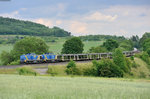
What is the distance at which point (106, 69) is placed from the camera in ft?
191

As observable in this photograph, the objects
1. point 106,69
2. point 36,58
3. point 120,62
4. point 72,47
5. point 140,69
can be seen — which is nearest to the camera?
point 106,69

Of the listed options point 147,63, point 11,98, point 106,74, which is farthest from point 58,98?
point 147,63

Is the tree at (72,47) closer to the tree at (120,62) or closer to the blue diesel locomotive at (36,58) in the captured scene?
the blue diesel locomotive at (36,58)

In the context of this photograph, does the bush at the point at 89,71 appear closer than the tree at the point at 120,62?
Yes

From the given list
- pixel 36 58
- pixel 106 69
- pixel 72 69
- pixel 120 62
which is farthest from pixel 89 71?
pixel 36 58

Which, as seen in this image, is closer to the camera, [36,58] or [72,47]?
[36,58]

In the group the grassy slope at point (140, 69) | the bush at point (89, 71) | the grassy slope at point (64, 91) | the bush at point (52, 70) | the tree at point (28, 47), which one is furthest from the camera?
the tree at point (28, 47)

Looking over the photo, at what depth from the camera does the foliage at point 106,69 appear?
188ft

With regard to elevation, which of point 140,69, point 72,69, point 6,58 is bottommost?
point 140,69

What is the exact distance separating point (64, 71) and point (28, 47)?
1629 inches

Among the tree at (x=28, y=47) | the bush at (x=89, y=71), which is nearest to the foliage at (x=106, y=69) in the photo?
the bush at (x=89, y=71)

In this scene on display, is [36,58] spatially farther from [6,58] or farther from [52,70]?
[6,58]

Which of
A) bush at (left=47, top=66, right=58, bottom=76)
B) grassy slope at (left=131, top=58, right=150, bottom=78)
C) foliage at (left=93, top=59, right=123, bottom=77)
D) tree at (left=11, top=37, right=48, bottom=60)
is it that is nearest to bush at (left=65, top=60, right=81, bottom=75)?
bush at (left=47, top=66, right=58, bottom=76)

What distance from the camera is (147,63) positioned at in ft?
292
